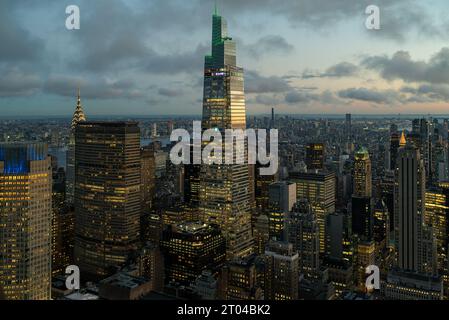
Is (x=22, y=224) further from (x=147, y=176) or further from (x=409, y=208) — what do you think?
(x=409, y=208)

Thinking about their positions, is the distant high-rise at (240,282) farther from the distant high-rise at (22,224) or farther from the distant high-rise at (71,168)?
the distant high-rise at (71,168)

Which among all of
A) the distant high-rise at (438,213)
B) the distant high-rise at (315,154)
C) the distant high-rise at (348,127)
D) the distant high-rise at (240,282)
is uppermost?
the distant high-rise at (348,127)

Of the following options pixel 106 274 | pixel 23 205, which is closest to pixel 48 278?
pixel 23 205

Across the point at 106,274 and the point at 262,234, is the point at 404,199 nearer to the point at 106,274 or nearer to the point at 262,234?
the point at 262,234

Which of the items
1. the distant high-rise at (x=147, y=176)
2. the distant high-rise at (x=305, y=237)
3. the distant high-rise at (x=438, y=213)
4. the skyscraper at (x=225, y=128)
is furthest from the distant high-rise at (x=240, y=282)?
the distant high-rise at (x=147, y=176)

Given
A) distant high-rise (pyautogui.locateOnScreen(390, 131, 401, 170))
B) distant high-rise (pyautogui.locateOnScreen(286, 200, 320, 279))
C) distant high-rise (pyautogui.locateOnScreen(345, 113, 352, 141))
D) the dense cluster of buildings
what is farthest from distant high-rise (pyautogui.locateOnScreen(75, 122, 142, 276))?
distant high-rise (pyautogui.locateOnScreen(390, 131, 401, 170))
